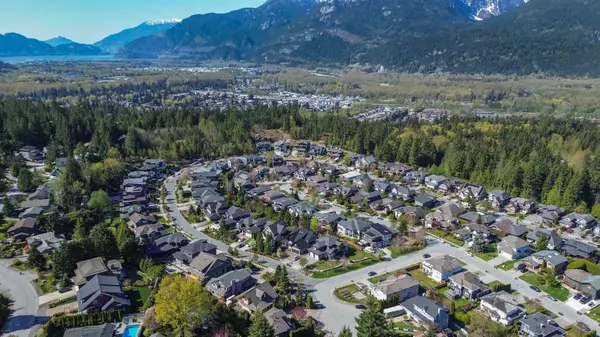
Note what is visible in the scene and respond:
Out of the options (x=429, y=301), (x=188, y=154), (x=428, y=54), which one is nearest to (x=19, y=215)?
(x=188, y=154)

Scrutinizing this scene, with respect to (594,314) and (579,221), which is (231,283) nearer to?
(594,314)

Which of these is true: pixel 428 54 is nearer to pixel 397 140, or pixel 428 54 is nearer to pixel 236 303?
pixel 397 140

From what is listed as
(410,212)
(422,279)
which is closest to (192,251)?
(422,279)

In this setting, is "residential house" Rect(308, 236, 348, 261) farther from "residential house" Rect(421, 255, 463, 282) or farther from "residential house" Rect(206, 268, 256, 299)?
"residential house" Rect(421, 255, 463, 282)

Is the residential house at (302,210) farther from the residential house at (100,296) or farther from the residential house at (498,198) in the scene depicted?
the residential house at (498,198)

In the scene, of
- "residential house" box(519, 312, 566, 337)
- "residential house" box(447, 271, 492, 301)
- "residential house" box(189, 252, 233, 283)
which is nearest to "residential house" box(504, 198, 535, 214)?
"residential house" box(447, 271, 492, 301)

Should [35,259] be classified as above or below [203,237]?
above
